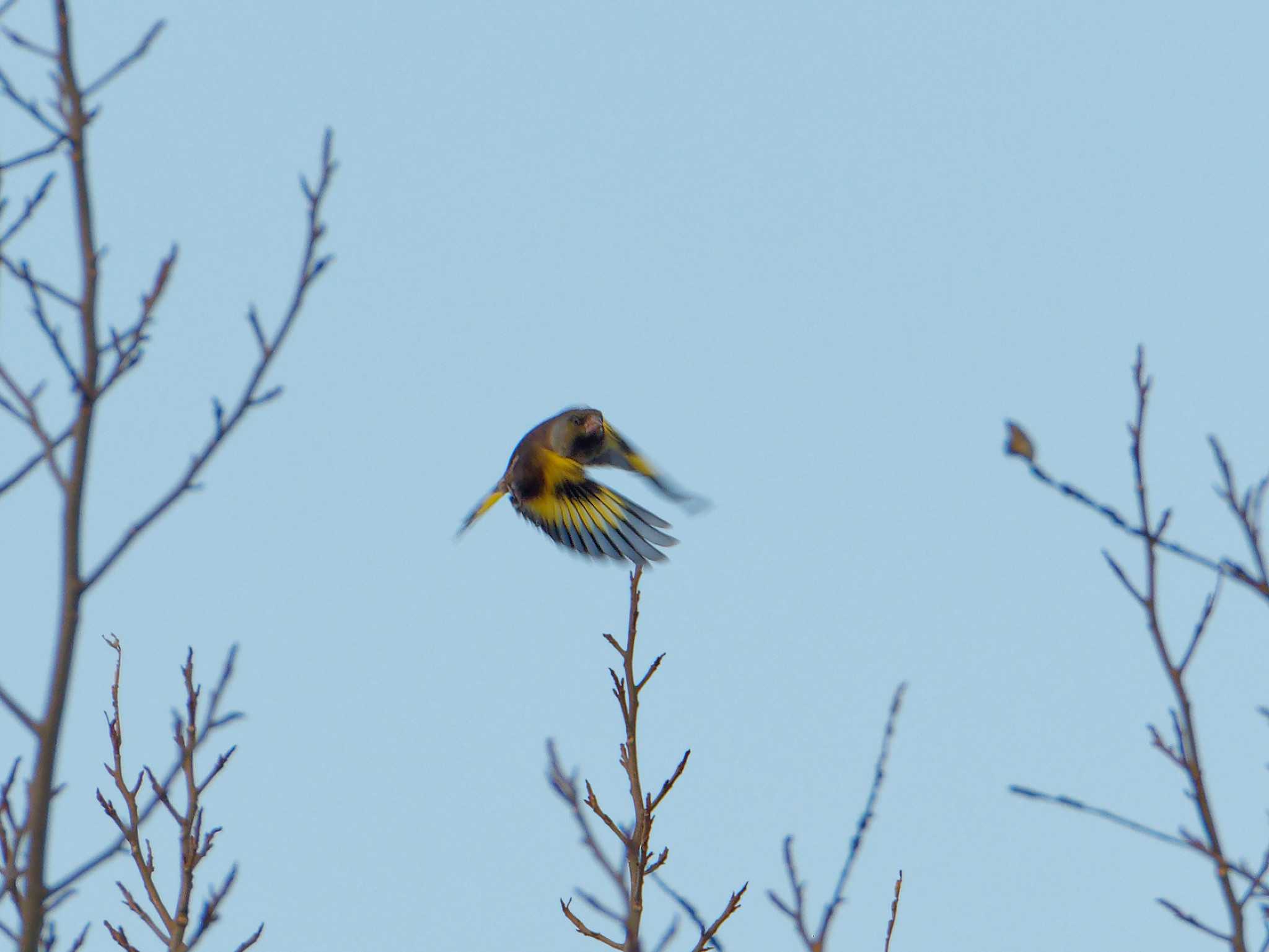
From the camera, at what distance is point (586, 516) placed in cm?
793

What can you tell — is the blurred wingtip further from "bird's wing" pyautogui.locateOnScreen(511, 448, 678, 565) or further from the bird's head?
the bird's head

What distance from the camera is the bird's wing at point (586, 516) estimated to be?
7367mm

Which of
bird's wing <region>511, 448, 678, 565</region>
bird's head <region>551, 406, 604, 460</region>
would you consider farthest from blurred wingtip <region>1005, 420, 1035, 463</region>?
bird's head <region>551, 406, 604, 460</region>

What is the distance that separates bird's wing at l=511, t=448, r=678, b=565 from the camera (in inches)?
290

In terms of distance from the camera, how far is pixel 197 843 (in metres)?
4.21

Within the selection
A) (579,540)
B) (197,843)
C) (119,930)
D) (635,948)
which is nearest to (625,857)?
(197,843)

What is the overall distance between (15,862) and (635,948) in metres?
1.95

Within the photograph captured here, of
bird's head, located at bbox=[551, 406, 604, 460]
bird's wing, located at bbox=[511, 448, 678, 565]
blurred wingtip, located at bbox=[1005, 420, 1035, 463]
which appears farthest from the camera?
bird's head, located at bbox=[551, 406, 604, 460]

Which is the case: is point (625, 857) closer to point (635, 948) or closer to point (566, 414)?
point (635, 948)

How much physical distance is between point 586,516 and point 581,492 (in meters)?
0.22

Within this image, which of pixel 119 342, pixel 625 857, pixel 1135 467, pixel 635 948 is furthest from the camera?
pixel 625 857

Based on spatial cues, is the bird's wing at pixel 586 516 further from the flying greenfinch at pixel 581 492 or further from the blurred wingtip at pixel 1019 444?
the blurred wingtip at pixel 1019 444

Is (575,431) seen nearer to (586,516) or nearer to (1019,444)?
(586,516)

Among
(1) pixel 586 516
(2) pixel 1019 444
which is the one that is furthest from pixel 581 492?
(2) pixel 1019 444
